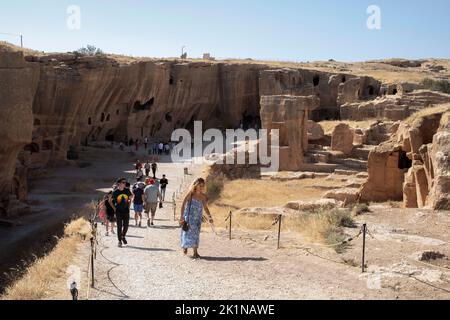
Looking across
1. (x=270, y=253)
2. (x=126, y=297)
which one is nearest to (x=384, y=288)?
(x=270, y=253)

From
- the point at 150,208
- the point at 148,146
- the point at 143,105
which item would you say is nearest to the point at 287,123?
the point at 150,208

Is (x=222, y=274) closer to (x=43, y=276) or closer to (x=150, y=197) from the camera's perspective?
(x=43, y=276)

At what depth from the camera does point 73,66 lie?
30578 millimetres

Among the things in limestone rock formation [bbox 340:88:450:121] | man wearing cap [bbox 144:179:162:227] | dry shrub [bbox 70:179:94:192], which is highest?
limestone rock formation [bbox 340:88:450:121]

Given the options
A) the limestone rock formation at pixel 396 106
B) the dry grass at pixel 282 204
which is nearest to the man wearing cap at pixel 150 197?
the dry grass at pixel 282 204

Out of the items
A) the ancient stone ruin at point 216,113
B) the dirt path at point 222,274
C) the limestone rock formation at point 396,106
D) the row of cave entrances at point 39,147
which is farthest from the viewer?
the limestone rock formation at point 396,106

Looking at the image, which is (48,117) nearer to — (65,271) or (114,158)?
(114,158)

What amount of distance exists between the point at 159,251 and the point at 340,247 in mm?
3337

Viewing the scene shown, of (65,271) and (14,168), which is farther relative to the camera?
(14,168)

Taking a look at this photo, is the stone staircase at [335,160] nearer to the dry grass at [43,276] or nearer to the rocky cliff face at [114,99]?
the rocky cliff face at [114,99]

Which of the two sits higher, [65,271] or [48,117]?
[48,117]

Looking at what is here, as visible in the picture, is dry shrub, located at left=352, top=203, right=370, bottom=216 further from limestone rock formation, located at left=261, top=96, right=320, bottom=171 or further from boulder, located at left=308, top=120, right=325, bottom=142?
boulder, located at left=308, top=120, right=325, bottom=142

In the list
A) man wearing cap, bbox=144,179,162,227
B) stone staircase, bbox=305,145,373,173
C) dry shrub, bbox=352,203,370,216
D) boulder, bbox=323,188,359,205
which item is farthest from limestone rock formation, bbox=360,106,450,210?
stone staircase, bbox=305,145,373,173
